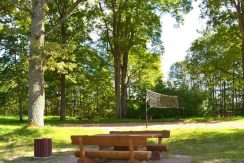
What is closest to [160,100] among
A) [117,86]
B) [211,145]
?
[117,86]

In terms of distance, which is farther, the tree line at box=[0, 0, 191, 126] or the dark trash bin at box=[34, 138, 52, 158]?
the tree line at box=[0, 0, 191, 126]

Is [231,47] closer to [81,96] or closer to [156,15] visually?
[156,15]

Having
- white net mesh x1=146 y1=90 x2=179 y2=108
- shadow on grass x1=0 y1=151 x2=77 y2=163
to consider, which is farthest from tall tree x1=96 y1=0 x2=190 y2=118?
shadow on grass x1=0 y1=151 x2=77 y2=163

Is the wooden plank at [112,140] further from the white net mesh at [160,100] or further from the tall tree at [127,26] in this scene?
the tall tree at [127,26]

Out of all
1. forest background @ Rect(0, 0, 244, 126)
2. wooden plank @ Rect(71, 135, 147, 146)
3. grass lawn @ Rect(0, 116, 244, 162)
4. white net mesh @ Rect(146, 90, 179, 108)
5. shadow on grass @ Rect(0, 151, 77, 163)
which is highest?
forest background @ Rect(0, 0, 244, 126)

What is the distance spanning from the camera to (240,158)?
9789 millimetres

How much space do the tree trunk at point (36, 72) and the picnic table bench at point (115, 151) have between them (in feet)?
33.4

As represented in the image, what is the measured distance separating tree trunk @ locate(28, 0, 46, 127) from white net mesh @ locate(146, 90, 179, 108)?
7840 millimetres

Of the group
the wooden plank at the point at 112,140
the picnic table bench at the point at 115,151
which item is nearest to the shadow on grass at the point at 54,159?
the picnic table bench at the point at 115,151

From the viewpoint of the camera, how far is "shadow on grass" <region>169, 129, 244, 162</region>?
404 inches

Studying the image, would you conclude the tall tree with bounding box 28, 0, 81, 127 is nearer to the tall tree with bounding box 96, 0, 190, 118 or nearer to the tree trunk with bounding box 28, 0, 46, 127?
the tree trunk with bounding box 28, 0, 46, 127

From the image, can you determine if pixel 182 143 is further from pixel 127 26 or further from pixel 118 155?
pixel 127 26

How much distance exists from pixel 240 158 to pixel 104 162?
3.28m

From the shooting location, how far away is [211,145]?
1327 centimetres
